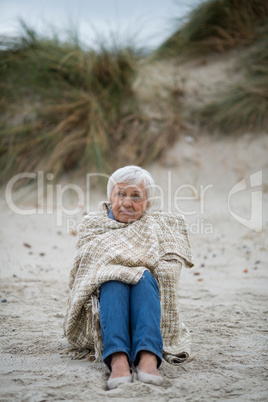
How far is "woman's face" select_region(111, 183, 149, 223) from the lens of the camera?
8.89 ft

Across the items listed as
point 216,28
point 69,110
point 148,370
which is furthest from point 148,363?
point 216,28

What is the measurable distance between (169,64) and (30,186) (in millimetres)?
3610

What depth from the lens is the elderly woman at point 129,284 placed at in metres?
2.31

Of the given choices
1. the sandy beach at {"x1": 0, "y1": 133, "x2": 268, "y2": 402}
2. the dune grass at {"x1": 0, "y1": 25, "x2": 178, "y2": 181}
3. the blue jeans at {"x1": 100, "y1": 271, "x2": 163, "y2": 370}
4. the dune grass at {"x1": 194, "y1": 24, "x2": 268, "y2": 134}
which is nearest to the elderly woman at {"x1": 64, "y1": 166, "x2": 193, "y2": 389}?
the blue jeans at {"x1": 100, "y1": 271, "x2": 163, "y2": 370}

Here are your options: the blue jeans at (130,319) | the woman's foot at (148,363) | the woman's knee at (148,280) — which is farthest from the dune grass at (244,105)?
the woman's foot at (148,363)

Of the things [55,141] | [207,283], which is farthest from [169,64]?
[207,283]

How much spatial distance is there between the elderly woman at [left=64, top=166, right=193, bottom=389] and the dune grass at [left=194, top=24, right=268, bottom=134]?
4727 mm

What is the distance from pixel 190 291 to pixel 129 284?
5.47ft

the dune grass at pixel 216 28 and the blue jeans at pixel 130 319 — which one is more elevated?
the dune grass at pixel 216 28

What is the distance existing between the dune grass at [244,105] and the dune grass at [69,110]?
0.73 metres

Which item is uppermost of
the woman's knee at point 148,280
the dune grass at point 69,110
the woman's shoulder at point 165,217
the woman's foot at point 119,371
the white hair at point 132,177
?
the dune grass at point 69,110

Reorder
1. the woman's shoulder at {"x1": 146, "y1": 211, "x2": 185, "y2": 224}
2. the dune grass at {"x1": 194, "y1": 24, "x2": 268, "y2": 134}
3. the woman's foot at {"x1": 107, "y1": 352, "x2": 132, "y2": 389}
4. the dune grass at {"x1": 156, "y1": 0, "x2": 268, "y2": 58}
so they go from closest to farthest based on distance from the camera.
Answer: the woman's foot at {"x1": 107, "y1": 352, "x2": 132, "y2": 389} < the woman's shoulder at {"x1": 146, "y1": 211, "x2": 185, "y2": 224} < the dune grass at {"x1": 194, "y1": 24, "x2": 268, "y2": 134} < the dune grass at {"x1": 156, "y1": 0, "x2": 268, "y2": 58}

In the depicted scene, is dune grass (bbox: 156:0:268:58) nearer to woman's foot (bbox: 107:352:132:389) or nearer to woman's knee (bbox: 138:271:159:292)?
woman's knee (bbox: 138:271:159:292)

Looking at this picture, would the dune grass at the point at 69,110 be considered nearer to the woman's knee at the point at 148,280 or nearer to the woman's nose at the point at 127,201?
the woman's nose at the point at 127,201
